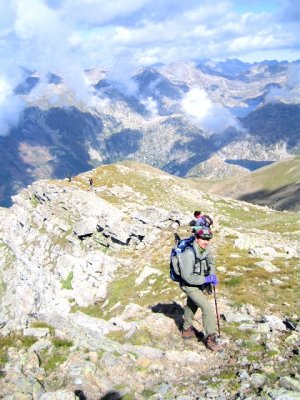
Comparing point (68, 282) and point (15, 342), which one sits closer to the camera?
point (15, 342)

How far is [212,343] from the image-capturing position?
58.3 feet

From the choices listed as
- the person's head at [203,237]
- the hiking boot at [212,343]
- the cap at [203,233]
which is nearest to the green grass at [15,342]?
the hiking boot at [212,343]

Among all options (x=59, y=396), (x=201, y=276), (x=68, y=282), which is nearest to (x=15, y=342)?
(x=59, y=396)

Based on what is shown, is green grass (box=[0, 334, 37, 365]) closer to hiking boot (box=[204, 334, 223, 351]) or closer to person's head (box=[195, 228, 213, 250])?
hiking boot (box=[204, 334, 223, 351])

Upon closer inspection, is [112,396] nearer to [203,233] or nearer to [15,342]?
[15,342]

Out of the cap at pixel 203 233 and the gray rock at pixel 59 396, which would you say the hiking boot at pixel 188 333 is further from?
the gray rock at pixel 59 396

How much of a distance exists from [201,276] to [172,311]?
24.1 feet

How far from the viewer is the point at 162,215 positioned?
58.4 m

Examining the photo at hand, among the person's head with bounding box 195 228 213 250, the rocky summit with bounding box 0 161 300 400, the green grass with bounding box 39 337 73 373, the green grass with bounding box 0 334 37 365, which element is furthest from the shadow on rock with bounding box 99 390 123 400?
the person's head with bounding box 195 228 213 250

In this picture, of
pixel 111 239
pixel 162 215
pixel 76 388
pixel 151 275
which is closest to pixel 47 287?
pixel 111 239

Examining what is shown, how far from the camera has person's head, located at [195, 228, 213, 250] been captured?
1704cm

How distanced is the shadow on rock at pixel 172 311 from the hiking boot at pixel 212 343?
3265 mm

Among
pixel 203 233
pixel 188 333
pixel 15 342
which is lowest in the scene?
pixel 188 333

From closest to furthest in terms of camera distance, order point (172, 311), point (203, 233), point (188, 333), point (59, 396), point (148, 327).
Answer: point (59, 396)
point (203, 233)
point (188, 333)
point (148, 327)
point (172, 311)
